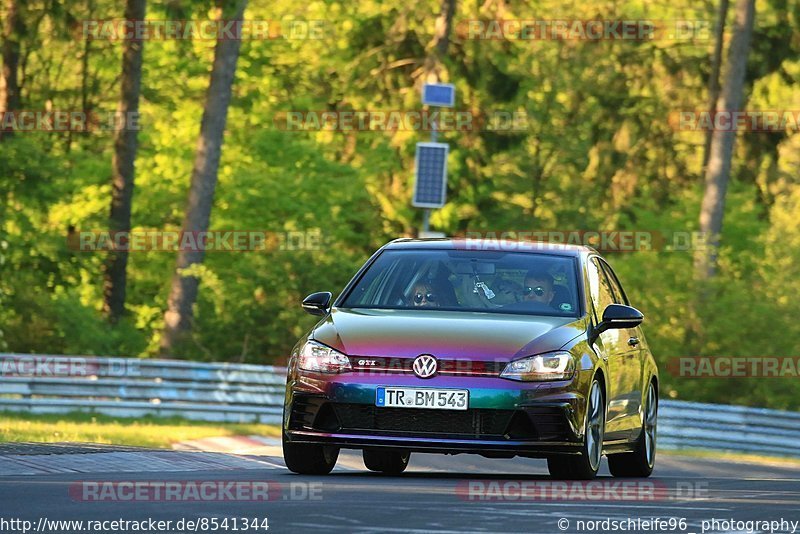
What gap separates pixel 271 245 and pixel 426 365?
30337mm

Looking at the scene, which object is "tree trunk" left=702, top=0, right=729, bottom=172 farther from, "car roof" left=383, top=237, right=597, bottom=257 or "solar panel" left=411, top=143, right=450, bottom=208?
"car roof" left=383, top=237, right=597, bottom=257

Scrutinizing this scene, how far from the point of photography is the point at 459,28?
50375 mm

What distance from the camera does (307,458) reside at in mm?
Answer: 13289

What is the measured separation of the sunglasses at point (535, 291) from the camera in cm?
1363

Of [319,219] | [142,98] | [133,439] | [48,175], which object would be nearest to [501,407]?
[133,439]

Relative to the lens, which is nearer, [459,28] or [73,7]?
[73,7]

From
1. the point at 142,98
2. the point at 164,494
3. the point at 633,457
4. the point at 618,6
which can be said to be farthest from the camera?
the point at 618,6

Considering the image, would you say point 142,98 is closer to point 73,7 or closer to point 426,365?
point 73,7

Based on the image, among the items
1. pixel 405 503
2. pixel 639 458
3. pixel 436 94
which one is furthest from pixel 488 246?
pixel 436 94

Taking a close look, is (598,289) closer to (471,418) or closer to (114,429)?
(471,418)

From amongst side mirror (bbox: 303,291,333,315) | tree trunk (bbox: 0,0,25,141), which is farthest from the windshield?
tree trunk (bbox: 0,0,25,141)

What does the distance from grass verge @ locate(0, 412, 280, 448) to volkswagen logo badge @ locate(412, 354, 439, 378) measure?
22.6ft

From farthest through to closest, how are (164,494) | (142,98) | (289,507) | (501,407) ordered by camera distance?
(142,98) → (501,407) → (164,494) → (289,507)

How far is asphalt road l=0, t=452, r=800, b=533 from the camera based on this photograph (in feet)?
31.6
